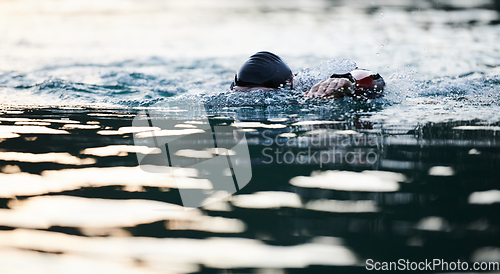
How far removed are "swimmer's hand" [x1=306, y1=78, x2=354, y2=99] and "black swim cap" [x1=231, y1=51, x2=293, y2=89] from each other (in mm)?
512

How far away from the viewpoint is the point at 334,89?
15.4 feet

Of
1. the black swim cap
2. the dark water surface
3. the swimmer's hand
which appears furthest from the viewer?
the black swim cap

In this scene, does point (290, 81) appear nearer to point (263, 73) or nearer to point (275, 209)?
point (263, 73)

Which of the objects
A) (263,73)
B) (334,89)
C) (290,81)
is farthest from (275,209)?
(290,81)

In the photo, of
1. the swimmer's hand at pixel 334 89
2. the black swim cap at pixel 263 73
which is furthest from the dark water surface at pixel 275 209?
the black swim cap at pixel 263 73

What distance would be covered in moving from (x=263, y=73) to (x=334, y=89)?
0.91 meters

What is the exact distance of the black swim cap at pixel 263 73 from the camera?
5.12 meters

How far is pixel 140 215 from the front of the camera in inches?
65.6

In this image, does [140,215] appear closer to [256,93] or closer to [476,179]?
[476,179]

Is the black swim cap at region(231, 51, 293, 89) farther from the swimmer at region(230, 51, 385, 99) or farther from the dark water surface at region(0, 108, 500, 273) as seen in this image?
the dark water surface at region(0, 108, 500, 273)

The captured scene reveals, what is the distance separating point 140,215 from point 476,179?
1.52 metres

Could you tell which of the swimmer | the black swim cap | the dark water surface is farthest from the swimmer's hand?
the dark water surface

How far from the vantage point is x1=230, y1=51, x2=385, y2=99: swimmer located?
4734 mm

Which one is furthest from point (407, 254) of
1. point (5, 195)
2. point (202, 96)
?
point (202, 96)
